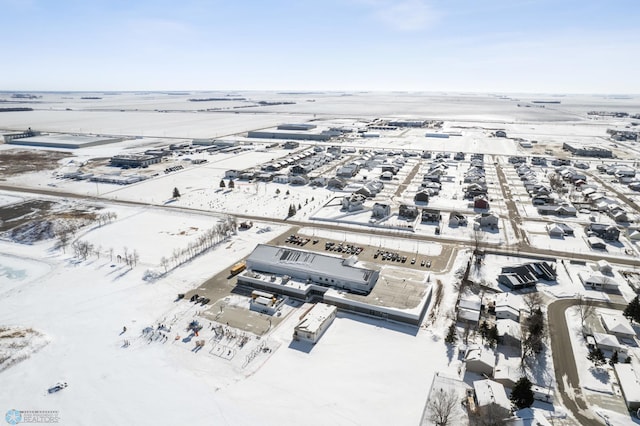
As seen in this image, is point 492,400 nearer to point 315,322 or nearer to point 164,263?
point 315,322

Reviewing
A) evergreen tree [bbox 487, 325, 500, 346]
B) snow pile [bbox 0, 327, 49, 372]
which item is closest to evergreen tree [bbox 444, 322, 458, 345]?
evergreen tree [bbox 487, 325, 500, 346]

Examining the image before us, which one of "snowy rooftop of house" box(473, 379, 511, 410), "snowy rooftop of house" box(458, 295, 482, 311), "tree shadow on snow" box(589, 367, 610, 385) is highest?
"snowy rooftop of house" box(458, 295, 482, 311)

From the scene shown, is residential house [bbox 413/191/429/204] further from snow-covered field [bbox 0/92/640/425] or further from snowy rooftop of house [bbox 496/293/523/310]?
snowy rooftop of house [bbox 496/293/523/310]

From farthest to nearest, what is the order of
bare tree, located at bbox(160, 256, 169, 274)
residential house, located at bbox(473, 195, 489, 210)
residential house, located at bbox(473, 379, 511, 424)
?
residential house, located at bbox(473, 195, 489, 210) → bare tree, located at bbox(160, 256, 169, 274) → residential house, located at bbox(473, 379, 511, 424)

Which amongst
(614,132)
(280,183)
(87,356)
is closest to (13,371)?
(87,356)

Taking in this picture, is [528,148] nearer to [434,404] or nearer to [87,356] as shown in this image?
[434,404]

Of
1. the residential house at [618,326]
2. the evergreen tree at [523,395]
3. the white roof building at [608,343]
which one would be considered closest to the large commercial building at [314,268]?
the evergreen tree at [523,395]

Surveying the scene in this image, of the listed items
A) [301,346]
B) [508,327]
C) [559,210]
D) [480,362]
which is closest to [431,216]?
[559,210]
